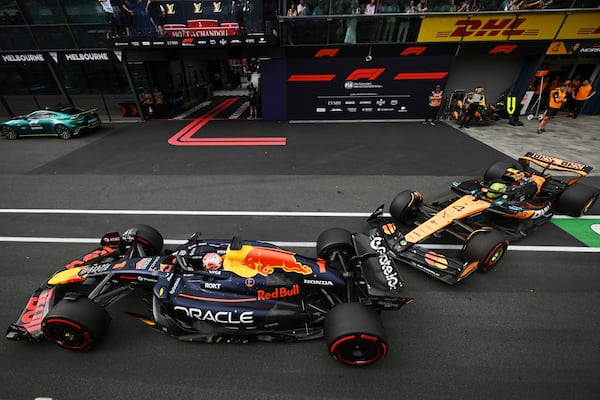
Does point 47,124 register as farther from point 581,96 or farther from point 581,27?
point 581,96

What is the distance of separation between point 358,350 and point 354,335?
386 mm

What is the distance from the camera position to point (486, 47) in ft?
41.7

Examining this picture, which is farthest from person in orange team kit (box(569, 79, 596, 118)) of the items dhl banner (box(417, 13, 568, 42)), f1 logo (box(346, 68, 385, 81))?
f1 logo (box(346, 68, 385, 81))

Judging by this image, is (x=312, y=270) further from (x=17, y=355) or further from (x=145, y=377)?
(x=17, y=355)

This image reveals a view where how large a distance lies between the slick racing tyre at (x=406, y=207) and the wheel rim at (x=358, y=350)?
304cm

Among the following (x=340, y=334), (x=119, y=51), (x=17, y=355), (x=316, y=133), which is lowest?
(x=316, y=133)

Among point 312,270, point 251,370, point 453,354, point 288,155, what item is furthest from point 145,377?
point 288,155

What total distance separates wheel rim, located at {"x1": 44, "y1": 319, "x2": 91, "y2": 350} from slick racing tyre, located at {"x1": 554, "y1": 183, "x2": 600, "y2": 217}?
874 cm

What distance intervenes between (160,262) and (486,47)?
15.5 m

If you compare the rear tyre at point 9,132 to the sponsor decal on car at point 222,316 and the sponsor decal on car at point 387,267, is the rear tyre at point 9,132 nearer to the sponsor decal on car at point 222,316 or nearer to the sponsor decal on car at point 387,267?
the sponsor decal on car at point 222,316

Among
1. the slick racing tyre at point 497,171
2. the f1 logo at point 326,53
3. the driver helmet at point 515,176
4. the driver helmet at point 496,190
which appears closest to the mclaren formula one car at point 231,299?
the driver helmet at point 496,190

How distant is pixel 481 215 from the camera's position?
5773mm

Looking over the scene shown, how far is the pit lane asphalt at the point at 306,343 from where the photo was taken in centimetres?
319

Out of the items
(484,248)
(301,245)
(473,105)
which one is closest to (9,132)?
(301,245)
